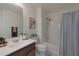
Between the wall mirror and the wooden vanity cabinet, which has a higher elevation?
the wall mirror

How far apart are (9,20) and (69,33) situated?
1.24m

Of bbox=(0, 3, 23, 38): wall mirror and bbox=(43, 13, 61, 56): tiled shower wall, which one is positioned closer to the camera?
bbox=(0, 3, 23, 38): wall mirror

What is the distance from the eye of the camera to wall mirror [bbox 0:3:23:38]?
5.81 ft

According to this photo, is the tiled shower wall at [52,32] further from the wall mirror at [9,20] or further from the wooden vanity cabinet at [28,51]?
the wall mirror at [9,20]

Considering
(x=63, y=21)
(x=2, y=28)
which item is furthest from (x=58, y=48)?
(x=2, y=28)

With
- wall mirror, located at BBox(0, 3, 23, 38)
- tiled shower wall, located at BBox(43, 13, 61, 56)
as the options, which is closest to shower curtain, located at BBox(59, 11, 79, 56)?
tiled shower wall, located at BBox(43, 13, 61, 56)

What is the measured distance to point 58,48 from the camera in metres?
2.31

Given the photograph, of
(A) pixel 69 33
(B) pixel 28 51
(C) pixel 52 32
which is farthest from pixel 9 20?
(A) pixel 69 33

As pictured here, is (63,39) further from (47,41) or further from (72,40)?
(47,41)

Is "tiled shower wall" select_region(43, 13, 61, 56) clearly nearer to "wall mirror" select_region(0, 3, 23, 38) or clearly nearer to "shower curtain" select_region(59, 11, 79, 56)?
"shower curtain" select_region(59, 11, 79, 56)

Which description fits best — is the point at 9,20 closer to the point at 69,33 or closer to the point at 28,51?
the point at 28,51

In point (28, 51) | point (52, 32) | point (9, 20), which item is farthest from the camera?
point (52, 32)

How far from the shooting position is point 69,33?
229 cm

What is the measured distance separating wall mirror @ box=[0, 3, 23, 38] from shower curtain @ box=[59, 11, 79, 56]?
2.92 ft
